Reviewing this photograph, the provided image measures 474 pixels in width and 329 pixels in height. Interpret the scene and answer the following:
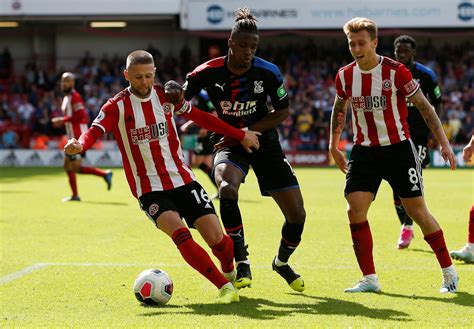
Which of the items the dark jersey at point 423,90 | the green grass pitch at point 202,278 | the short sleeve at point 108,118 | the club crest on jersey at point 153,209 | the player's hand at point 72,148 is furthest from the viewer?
the dark jersey at point 423,90

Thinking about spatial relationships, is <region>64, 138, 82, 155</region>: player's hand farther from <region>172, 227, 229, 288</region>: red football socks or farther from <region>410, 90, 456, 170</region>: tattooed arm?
<region>410, 90, 456, 170</region>: tattooed arm

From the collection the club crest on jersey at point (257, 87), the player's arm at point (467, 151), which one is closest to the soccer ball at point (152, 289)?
the club crest on jersey at point (257, 87)

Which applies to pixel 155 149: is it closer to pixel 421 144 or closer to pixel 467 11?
pixel 421 144

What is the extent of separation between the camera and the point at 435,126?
7297 millimetres

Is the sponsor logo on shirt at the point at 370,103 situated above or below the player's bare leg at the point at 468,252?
above

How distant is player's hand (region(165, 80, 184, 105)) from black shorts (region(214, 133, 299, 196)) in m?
0.81

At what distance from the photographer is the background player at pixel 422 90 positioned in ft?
33.0

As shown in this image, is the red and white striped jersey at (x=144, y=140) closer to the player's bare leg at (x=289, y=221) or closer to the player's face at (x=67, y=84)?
the player's bare leg at (x=289, y=221)

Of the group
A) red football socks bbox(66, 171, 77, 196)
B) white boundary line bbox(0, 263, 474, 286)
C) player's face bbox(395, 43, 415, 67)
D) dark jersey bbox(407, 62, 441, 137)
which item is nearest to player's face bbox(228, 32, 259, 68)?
white boundary line bbox(0, 263, 474, 286)

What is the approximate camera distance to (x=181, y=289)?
7.62m

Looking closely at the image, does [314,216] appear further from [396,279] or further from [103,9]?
[103,9]

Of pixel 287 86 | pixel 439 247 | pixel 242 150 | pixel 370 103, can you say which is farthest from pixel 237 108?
pixel 287 86

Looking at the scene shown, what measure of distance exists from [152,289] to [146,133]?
121 centimetres

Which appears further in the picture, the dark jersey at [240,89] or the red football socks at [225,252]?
the dark jersey at [240,89]
